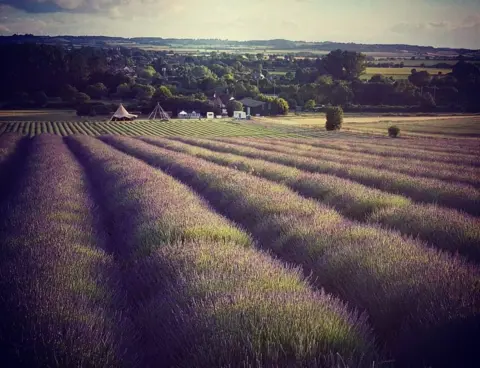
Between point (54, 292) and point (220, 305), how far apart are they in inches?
51.3

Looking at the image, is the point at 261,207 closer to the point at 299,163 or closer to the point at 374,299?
the point at 374,299

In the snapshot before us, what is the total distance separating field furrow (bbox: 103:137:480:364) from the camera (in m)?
2.63

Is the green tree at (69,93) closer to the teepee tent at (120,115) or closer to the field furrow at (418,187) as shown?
the teepee tent at (120,115)

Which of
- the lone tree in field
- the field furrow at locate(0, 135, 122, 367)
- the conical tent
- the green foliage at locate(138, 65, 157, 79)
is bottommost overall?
the conical tent

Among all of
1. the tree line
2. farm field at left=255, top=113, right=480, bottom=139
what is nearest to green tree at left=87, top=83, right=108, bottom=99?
the tree line

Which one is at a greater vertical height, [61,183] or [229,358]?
[229,358]

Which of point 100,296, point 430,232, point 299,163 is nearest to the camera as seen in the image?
point 100,296

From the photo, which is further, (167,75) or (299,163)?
(167,75)

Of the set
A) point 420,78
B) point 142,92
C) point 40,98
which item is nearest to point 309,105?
point 420,78

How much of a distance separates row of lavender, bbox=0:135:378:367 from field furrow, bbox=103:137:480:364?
25 centimetres

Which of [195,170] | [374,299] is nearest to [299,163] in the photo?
[195,170]

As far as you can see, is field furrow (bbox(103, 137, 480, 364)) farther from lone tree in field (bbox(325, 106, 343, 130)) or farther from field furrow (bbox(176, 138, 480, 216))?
lone tree in field (bbox(325, 106, 343, 130))

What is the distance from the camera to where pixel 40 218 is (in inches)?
226

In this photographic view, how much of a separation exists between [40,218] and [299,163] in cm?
824
